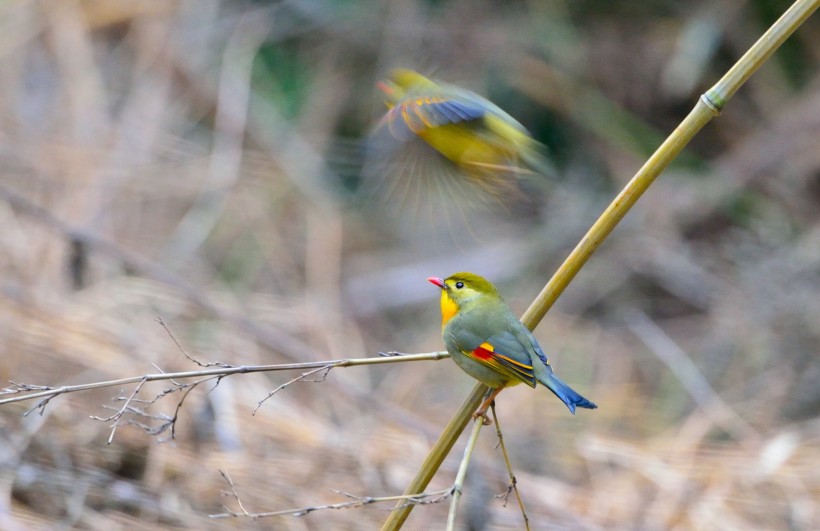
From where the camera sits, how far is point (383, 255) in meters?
7.13

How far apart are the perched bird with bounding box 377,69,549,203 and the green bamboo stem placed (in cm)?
61

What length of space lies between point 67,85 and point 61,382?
365 cm

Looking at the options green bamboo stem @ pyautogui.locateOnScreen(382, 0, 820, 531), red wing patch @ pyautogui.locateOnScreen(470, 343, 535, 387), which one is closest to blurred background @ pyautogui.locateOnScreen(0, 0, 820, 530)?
red wing patch @ pyautogui.locateOnScreen(470, 343, 535, 387)

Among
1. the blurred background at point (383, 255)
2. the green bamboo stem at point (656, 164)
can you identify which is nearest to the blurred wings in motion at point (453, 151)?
the green bamboo stem at point (656, 164)

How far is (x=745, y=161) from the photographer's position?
6.43m

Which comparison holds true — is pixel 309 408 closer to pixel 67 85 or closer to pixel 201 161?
pixel 201 161

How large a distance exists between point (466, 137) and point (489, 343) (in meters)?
0.62

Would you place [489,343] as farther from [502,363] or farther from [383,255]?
[383,255]

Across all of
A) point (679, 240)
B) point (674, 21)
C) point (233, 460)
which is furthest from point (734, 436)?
point (674, 21)

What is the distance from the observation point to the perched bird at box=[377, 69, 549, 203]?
9.12 feet

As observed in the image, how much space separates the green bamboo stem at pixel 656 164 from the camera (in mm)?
2027

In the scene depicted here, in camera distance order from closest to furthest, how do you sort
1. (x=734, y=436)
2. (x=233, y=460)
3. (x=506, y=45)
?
1. (x=233, y=460)
2. (x=734, y=436)
3. (x=506, y=45)

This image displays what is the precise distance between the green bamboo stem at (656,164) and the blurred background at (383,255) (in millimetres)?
1460

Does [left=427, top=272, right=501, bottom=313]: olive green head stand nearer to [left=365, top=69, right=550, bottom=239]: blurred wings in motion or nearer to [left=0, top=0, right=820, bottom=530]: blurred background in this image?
[left=365, top=69, right=550, bottom=239]: blurred wings in motion
